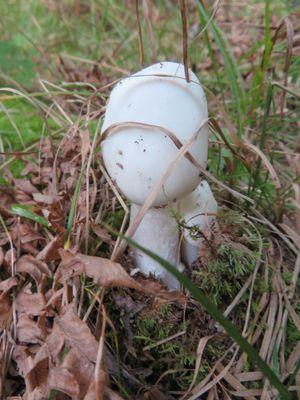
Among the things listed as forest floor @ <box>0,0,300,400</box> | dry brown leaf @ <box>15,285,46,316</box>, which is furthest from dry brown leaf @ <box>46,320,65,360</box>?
dry brown leaf @ <box>15,285,46,316</box>

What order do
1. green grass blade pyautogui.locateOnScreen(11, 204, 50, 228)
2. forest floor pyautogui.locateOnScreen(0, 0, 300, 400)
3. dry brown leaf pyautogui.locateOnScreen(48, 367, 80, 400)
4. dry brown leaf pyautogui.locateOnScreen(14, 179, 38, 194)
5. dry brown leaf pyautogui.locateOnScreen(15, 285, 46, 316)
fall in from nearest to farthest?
1. dry brown leaf pyautogui.locateOnScreen(48, 367, 80, 400)
2. forest floor pyautogui.locateOnScreen(0, 0, 300, 400)
3. dry brown leaf pyautogui.locateOnScreen(15, 285, 46, 316)
4. green grass blade pyautogui.locateOnScreen(11, 204, 50, 228)
5. dry brown leaf pyautogui.locateOnScreen(14, 179, 38, 194)

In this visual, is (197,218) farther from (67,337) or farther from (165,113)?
(67,337)

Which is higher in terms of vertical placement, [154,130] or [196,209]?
[154,130]

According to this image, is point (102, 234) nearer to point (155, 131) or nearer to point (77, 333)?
point (77, 333)

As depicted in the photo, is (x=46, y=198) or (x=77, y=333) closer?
(x=77, y=333)

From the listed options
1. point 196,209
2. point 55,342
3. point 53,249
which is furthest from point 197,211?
point 55,342

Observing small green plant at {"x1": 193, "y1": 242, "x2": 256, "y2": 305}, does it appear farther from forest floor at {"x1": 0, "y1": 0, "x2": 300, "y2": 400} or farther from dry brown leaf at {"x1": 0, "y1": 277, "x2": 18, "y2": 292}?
dry brown leaf at {"x1": 0, "y1": 277, "x2": 18, "y2": 292}

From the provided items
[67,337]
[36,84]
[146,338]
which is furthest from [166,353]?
[36,84]

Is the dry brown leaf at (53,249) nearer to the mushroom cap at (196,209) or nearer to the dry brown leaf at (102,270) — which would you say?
the dry brown leaf at (102,270)
